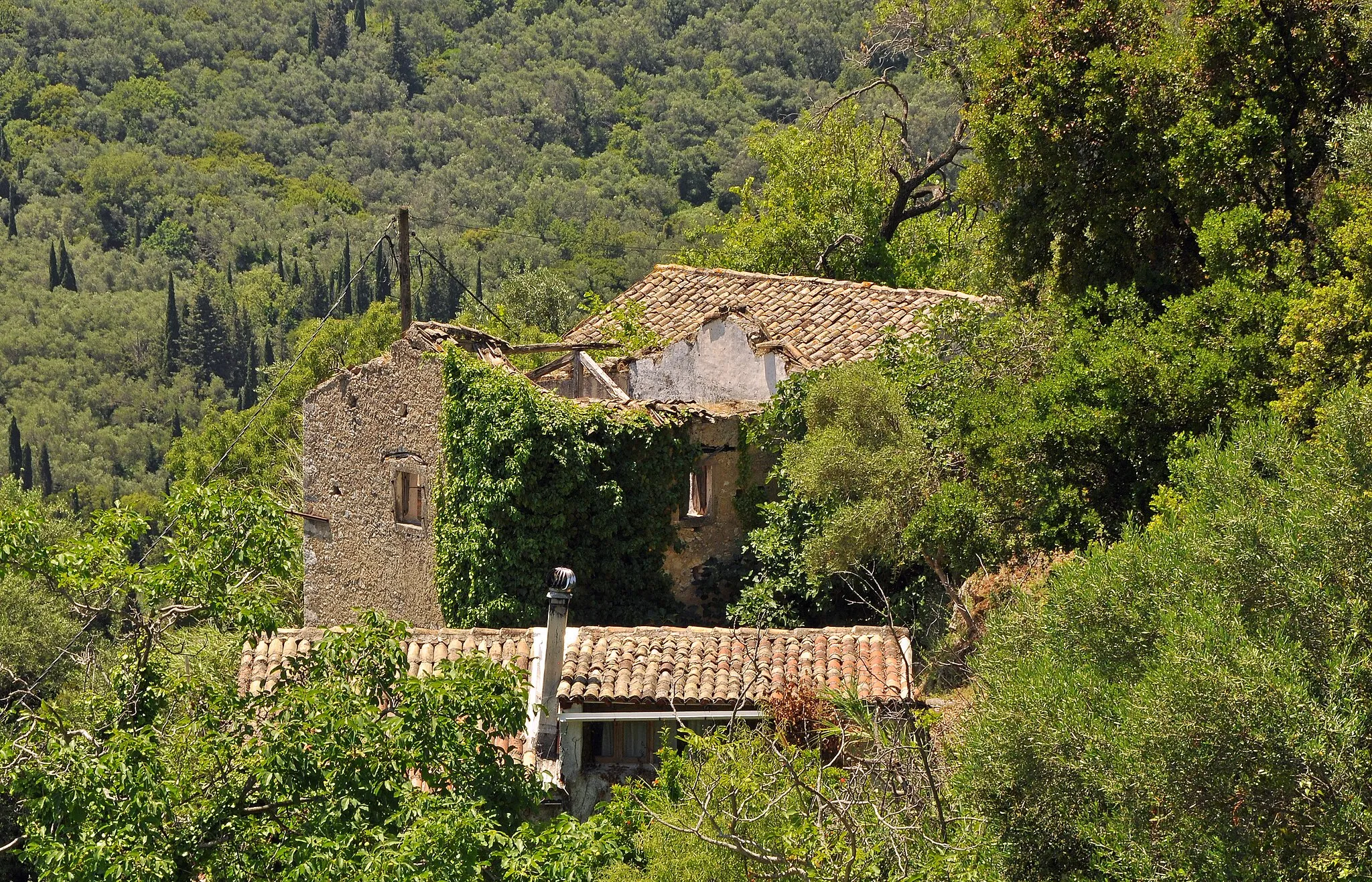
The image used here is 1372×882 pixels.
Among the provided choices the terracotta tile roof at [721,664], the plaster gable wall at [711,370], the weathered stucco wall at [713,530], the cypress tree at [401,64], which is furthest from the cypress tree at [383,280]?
the terracotta tile roof at [721,664]

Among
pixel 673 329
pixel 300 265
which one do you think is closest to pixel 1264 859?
pixel 673 329

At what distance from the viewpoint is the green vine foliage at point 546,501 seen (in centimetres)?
1889

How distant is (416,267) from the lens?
91.1 m

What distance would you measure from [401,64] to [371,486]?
351ft

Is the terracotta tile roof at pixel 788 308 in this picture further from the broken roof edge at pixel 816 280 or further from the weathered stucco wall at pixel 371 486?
the weathered stucco wall at pixel 371 486

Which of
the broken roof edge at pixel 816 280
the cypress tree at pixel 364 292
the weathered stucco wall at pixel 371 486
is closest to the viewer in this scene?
the weathered stucco wall at pixel 371 486

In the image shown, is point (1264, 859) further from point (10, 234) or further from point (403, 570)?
point (10, 234)

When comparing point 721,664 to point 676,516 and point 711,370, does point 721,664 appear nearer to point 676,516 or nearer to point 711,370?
point 676,516

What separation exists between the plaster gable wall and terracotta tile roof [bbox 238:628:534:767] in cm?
→ 601

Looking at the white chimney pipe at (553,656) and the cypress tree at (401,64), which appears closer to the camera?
the white chimney pipe at (553,656)

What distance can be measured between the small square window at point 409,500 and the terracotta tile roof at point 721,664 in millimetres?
5101

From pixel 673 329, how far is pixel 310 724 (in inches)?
548

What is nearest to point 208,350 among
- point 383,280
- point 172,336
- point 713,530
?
point 172,336

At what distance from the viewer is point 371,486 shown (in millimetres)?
21688
